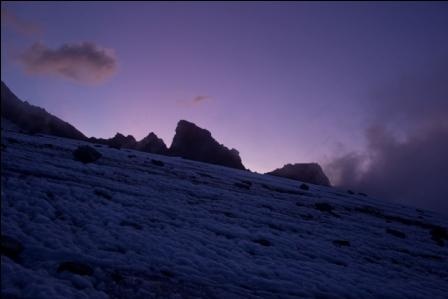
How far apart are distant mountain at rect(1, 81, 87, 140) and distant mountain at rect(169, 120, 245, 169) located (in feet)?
71.3

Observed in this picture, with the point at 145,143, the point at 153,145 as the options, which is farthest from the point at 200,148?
the point at 145,143

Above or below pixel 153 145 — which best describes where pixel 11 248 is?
below

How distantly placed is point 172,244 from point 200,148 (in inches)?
2525

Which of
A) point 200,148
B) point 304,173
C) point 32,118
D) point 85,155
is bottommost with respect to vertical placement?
point 85,155

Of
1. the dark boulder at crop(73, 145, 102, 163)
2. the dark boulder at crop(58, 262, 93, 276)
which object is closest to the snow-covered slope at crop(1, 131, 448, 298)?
the dark boulder at crop(58, 262, 93, 276)

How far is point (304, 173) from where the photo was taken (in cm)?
7594

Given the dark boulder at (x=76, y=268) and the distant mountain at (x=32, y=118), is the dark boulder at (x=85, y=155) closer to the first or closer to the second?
the dark boulder at (x=76, y=268)

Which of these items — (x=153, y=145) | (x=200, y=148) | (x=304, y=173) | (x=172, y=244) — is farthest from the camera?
(x=304, y=173)

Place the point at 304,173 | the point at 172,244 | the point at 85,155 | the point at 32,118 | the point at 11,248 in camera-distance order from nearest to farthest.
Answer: the point at 11,248, the point at 172,244, the point at 85,155, the point at 32,118, the point at 304,173

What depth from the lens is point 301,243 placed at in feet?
46.2

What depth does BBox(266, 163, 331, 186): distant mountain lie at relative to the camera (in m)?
74.5

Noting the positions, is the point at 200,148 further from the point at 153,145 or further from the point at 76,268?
the point at 76,268

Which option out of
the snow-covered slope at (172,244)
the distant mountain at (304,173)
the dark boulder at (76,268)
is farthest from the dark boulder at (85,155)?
the distant mountain at (304,173)

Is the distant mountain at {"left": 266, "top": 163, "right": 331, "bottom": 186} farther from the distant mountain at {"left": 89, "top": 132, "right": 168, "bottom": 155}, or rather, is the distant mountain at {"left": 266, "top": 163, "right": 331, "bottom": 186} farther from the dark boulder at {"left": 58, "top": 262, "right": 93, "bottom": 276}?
the dark boulder at {"left": 58, "top": 262, "right": 93, "bottom": 276}
